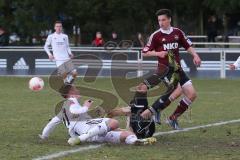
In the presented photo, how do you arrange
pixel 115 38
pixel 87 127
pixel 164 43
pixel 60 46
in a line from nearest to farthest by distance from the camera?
pixel 87 127 < pixel 164 43 < pixel 60 46 < pixel 115 38

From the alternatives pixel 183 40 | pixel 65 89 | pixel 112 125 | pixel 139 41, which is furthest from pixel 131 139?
pixel 139 41

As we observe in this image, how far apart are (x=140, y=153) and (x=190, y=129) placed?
3.13 m

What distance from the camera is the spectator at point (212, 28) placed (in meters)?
37.0

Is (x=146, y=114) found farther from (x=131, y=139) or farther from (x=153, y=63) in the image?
(x=153, y=63)

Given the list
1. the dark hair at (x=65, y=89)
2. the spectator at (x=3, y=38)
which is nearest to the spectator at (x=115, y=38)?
the spectator at (x=3, y=38)

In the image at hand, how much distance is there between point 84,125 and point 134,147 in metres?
0.85

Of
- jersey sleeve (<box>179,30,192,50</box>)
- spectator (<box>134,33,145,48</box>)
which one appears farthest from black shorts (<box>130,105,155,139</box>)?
spectator (<box>134,33,145,48</box>)

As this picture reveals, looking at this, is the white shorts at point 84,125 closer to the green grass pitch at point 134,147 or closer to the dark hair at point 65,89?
the green grass pitch at point 134,147

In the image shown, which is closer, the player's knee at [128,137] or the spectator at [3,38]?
the player's knee at [128,137]

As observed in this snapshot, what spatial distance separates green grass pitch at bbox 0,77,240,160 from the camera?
9227 mm

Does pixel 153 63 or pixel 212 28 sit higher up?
pixel 212 28

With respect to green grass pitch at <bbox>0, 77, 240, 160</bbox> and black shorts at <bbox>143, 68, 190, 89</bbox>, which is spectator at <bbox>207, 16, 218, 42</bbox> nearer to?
green grass pitch at <bbox>0, 77, 240, 160</bbox>

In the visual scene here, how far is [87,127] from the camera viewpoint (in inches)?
402

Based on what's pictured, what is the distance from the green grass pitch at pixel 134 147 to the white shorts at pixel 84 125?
0.31 meters
